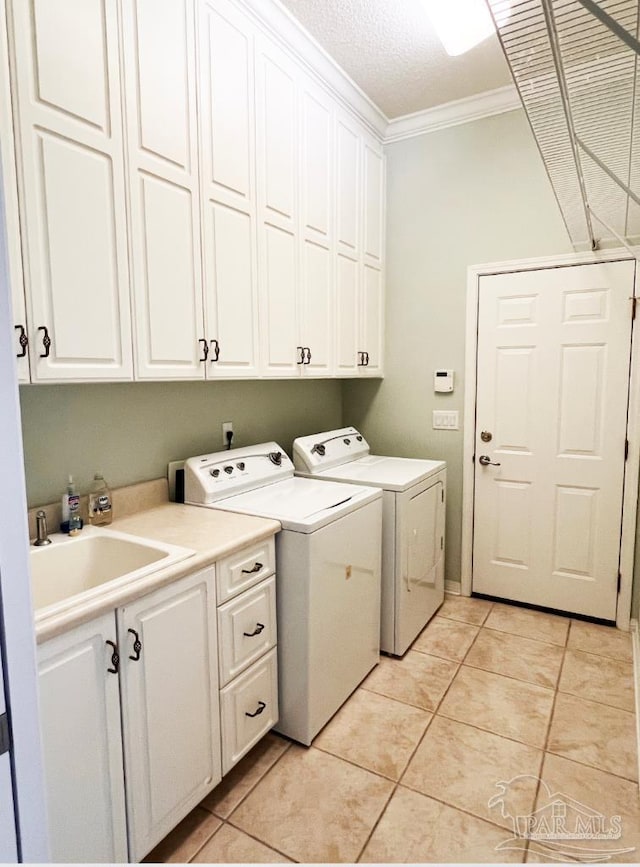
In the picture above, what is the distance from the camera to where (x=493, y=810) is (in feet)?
5.28

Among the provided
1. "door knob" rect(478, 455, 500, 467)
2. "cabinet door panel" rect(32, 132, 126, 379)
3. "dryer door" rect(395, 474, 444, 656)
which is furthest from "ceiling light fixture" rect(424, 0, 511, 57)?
"door knob" rect(478, 455, 500, 467)

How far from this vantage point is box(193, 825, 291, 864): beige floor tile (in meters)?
1.44

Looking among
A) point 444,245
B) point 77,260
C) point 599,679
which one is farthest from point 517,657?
point 77,260

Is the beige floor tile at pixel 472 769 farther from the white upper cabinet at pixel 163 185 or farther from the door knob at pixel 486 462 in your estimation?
the white upper cabinet at pixel 163 185

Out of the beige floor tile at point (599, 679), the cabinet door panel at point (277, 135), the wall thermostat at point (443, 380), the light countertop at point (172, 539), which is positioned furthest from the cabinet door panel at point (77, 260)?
the beige floor tile at point (599, 679)

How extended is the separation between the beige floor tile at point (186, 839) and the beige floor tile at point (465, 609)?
176 cm

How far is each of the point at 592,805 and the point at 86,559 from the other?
1889mm

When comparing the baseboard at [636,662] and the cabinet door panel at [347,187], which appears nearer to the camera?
the baseboard at [636,662]

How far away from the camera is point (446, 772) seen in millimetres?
1770

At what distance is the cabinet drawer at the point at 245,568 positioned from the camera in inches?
62.2

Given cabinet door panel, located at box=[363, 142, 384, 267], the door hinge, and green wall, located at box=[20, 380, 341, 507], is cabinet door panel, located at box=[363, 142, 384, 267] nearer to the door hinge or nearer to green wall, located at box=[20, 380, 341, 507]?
green wall, located at box=[20, 380, 341, 507]

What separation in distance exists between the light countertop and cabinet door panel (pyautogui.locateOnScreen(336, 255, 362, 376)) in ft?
3.98

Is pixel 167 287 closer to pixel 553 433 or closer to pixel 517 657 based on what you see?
pixel 553 433

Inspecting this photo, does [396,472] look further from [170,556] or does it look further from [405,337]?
[170,556]
